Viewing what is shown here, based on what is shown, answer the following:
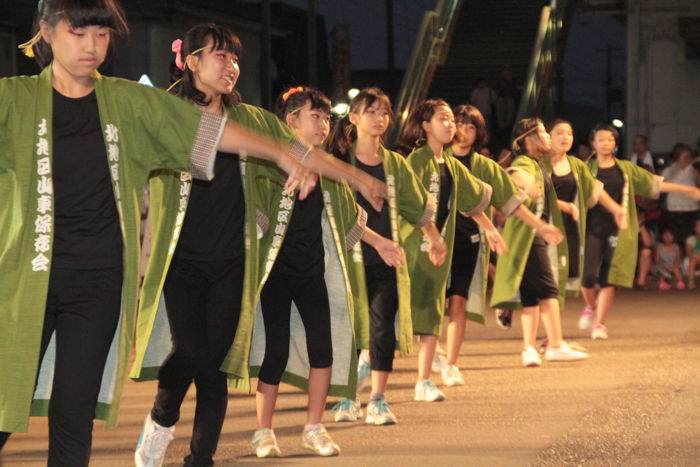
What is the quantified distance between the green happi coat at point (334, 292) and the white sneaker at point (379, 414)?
516mm

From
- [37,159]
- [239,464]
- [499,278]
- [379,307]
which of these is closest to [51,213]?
[37,159]

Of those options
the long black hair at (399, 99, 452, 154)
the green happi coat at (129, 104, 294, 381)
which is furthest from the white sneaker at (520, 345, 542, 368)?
the green happi coat at (129, 104, 294, 381)

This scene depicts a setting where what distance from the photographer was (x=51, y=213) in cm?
443

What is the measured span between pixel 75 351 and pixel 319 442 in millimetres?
2605

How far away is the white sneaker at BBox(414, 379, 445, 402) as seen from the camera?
873 cm

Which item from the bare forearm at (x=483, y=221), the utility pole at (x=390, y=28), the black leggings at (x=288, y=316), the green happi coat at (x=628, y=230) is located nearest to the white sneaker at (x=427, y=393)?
the bare forearm at (x=483, y=221)

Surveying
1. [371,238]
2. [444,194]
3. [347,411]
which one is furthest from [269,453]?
[444,194]

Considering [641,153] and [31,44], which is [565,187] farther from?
[641,153]

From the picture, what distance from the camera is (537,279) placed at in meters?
10.8

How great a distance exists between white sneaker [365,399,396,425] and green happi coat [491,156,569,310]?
3.15 metres

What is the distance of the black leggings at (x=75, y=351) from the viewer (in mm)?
4453

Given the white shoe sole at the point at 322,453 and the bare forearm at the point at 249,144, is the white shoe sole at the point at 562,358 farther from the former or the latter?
the bare forearm at the point at 249,144

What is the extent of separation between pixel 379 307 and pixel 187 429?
1.29 m

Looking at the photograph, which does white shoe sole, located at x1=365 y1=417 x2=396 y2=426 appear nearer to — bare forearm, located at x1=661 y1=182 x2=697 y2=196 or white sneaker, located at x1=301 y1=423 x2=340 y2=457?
white sneaker, located at x1=301 y1=423 x2=340 y2=457
